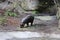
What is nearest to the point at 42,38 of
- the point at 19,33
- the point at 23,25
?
the point at 19,33

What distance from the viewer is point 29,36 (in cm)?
931

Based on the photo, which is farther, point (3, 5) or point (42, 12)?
point (42, 12)

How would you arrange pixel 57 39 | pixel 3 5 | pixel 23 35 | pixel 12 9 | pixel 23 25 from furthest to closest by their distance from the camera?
pixel 3 5, pixel 12 9, pixel 23 25, pixel 23 35, pixel 57 39

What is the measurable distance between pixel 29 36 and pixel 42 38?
25.9 inches

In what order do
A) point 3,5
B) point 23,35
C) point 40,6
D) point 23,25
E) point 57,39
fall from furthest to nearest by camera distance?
point 40,6 → point 3,5 → point 23,25 → point 23,35 → point 57,39

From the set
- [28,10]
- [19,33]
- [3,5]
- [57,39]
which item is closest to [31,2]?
[28,10]

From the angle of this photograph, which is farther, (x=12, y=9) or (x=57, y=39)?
(x=12, y=9)

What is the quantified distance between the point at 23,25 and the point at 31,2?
21.5 feet

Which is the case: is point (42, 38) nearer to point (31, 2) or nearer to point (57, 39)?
point (57, 39)

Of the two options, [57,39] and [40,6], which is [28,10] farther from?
[57,39]

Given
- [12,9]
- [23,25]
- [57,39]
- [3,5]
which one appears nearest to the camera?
[57,39]

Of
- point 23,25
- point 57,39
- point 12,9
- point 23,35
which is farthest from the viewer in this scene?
point 12,9

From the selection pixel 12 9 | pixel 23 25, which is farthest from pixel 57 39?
pixel 12 9

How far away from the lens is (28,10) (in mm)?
17719
